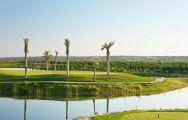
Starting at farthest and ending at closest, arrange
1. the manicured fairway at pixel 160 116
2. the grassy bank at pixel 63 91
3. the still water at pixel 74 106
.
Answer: the grassy bank at pixel 63 91, the still water at pixel 74 106, the manicured fairway at pixel 160 116

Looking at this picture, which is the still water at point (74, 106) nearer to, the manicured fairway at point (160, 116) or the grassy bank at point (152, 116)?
the grassy bank at point (152, 116)

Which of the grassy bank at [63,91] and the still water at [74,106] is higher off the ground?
the grassy bank at [63,91]

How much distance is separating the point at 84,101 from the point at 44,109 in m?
10.2

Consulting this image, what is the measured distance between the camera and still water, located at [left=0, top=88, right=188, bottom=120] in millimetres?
48250

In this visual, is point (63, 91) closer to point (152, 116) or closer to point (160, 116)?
point (152, 116)

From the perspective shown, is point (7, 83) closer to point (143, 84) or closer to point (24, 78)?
point (24, 78)

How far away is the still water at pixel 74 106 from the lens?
158ft

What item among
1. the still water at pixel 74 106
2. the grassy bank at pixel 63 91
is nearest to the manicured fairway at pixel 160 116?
the still water at pixel 74 106

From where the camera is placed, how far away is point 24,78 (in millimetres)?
78875

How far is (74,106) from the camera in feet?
187

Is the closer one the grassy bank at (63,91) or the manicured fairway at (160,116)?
the manicured fairway at (160,116)

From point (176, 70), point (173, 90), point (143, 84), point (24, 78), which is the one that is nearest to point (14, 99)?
point (24, 78)

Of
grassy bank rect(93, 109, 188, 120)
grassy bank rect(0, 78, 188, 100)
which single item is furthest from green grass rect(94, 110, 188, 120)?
grassy bank rect(0, 78, 188, 100)

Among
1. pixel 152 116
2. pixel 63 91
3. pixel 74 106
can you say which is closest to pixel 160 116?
pixel 152 116
